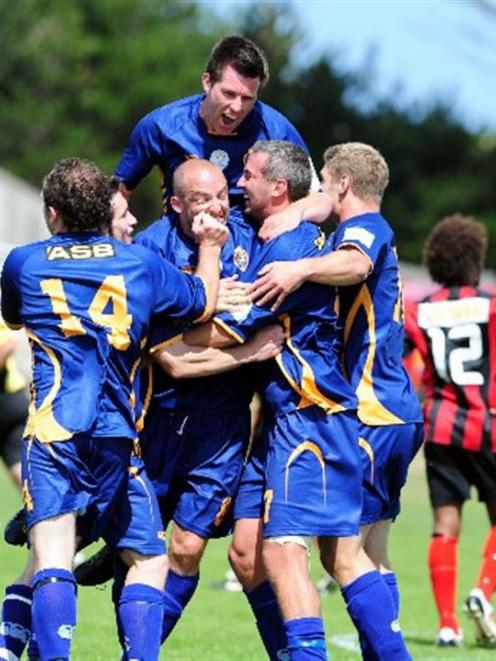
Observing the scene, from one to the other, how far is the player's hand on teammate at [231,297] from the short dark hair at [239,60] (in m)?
1.00

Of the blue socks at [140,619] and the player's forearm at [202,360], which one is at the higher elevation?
the player's forearm at [202,360]

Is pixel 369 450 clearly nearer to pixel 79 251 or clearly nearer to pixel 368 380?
pixel 368 380

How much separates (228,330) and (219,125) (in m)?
1.09

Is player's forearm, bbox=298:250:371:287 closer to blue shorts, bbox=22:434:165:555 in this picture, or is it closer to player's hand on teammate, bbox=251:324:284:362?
player's hand on teammate, bbox=251:324:284:362

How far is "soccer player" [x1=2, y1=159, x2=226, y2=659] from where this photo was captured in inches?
251

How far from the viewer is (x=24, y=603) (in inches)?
270

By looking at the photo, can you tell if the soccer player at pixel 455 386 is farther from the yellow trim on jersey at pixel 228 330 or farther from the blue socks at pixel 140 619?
the blue socks at pixel 140 619

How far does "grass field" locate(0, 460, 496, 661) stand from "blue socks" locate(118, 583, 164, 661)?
61.9 inches

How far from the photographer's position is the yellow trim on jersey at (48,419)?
639cm

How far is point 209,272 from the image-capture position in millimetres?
6824

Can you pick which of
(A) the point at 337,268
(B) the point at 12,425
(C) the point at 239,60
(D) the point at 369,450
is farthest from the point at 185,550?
→ (B) the point at 12,425

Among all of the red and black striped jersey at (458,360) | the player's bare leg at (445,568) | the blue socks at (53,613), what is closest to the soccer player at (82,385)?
the blue socks at (53,613)

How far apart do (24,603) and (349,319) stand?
67.8 inches

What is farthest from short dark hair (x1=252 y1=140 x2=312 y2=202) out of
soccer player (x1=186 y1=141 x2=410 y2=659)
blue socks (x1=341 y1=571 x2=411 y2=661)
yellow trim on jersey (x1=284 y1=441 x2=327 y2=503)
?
blue socks (x1=341 y1=571 x2=411 y2=661)
